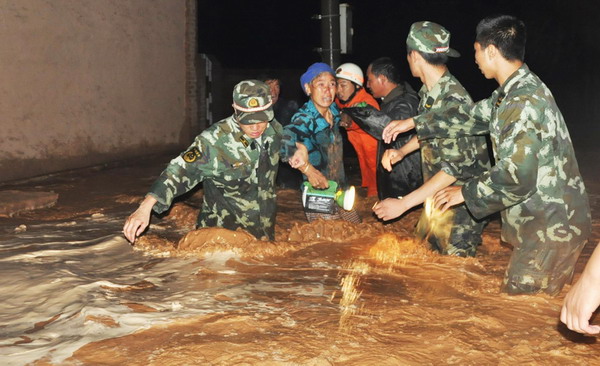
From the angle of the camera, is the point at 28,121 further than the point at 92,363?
Yes

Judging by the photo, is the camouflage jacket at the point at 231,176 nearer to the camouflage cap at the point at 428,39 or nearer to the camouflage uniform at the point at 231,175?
the camouflage uniform at the point at 231,175

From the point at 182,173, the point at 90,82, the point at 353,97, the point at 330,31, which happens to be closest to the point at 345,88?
the point at 353,97

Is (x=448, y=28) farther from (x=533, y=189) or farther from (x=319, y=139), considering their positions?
(x=533, y=189)

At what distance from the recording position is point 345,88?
7746mm

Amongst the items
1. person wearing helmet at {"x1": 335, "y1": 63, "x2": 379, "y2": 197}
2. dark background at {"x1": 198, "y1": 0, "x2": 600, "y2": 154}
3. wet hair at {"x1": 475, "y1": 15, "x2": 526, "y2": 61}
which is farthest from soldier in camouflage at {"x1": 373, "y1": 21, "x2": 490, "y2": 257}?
dark background at {"x1": 198, "y1": 0, "x2": 600, "y2": 154}

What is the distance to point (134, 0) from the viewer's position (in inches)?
511

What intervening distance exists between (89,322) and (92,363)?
597 mm

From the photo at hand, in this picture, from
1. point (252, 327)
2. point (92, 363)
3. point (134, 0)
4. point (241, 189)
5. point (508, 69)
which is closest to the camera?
point (92, 363)

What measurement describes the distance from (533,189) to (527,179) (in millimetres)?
129

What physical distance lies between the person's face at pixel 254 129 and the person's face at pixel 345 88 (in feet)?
7.92

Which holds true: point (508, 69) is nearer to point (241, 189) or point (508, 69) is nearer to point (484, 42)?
point (484, 42)

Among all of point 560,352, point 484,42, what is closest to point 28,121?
point 484,42

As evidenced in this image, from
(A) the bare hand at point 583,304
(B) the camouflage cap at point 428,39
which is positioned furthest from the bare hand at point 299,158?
(A) the bare hand at point 583,304

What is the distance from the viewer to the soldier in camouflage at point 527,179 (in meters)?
4.08
